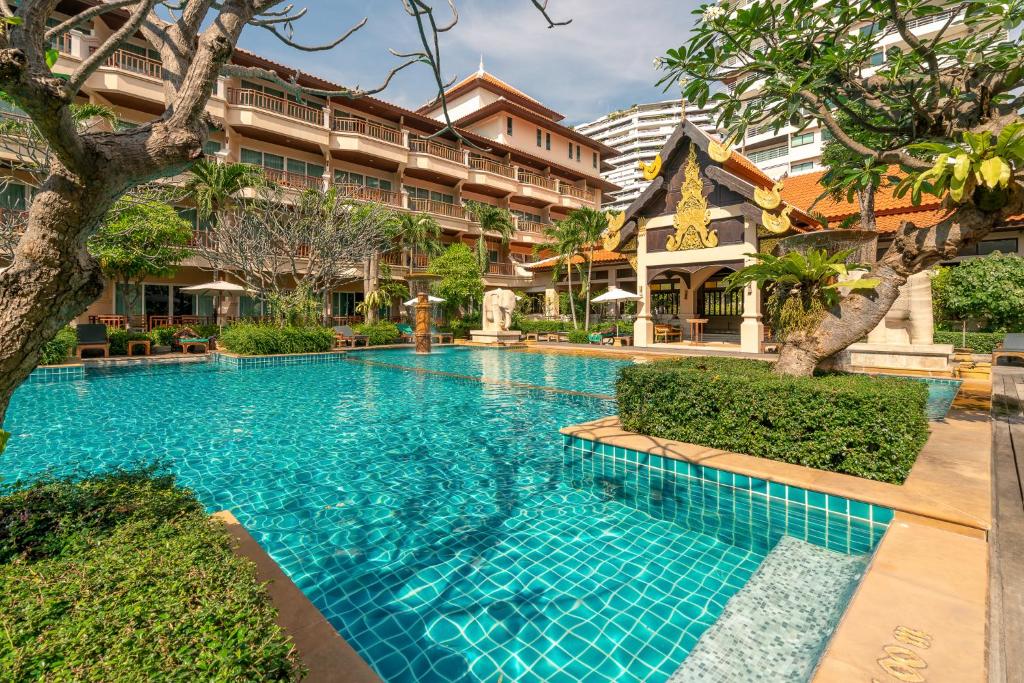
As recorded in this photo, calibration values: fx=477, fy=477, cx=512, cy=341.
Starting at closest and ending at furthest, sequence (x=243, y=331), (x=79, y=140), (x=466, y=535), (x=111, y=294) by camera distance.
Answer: (x=79, y=140)
(x=466, y=535)
(x=243, y=331)
(x=111, y=294)

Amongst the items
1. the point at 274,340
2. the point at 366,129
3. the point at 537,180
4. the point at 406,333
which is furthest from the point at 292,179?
the point at 537,180

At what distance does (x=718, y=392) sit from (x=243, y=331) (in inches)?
660

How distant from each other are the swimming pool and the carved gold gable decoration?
12387mm

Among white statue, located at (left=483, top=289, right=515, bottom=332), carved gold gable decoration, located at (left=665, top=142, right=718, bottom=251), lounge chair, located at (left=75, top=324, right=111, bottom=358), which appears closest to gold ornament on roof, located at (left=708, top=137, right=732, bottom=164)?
carved gold gable decoration, located at (left=665, top=142, right=718, bottom=251)

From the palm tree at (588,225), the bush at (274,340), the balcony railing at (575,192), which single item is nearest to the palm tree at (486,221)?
the palm tree at (588,225)

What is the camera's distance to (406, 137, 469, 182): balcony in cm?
2917

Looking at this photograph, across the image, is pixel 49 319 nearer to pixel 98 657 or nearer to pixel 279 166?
pixel 98 657

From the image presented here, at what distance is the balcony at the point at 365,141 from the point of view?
84.6 feet

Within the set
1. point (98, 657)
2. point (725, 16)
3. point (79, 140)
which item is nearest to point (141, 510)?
point (98, 657)

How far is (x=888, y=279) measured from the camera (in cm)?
570

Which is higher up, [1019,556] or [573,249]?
[573,249]

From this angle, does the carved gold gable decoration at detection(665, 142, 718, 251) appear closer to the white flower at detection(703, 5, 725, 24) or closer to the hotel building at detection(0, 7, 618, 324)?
the hotel building at detection(0, 7, 618, 324)

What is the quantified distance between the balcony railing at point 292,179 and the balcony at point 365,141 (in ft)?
7.74

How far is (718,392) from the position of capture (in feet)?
17.8
